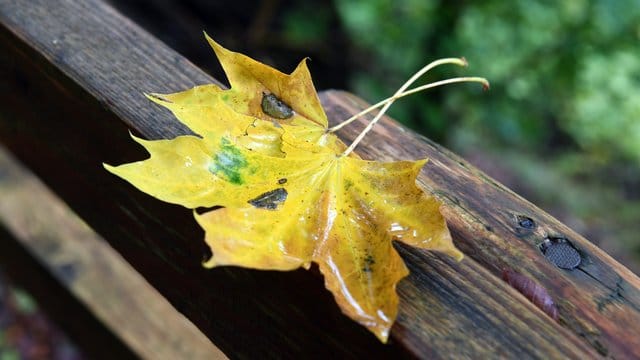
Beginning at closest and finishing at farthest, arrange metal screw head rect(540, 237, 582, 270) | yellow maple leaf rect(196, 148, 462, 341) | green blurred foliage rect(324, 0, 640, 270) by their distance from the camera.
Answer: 1. yellow maple leaf rect(196, 148, 462, 341)
2. metal screw head rect(540, 237, 582, 270)
3. green blurred foliage rect(324, 0, 640, 270)

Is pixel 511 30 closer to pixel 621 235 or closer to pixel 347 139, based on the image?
pixel 621 235

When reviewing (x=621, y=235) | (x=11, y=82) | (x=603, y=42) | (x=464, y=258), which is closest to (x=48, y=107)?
(x=11, y=82)

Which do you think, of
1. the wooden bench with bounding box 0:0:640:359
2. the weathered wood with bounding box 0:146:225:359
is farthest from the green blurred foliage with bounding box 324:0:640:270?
the wooden bench with bounding box 0:0:640:359

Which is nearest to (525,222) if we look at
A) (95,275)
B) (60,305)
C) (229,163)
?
(229,163)

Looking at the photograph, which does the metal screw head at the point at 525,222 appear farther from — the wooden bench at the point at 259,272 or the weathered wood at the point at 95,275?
the weathered wood at the point at 95,275

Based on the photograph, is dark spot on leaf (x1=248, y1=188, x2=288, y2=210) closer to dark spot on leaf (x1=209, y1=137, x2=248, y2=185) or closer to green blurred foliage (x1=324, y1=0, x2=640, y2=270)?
dark spot on leaf (x1=209, y1=137, x2=248, y2=185)

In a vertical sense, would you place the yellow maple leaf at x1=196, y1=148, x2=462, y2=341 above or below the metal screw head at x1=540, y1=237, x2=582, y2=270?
below

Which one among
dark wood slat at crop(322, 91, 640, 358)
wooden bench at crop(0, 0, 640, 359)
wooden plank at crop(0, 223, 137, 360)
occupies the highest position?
dark wood slat at crop(322, 91, 640, 358)
